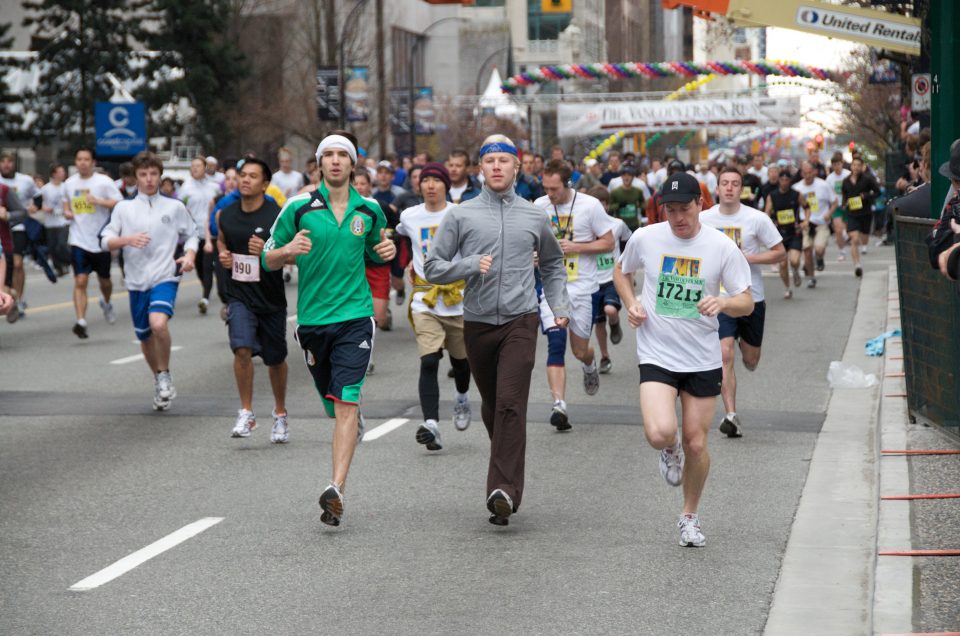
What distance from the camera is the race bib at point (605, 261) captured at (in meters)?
13.2

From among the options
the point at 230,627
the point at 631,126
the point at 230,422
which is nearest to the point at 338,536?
the point at 230,627

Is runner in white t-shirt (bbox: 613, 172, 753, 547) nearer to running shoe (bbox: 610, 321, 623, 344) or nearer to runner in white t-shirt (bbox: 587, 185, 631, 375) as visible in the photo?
runner in white t-shirt (bbox: 587, 185, 631, 375)

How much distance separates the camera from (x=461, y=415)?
10500 mm

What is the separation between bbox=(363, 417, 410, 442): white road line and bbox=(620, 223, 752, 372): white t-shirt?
12.0 ft

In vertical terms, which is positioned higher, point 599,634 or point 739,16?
point 739,16

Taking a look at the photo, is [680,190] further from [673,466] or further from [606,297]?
[606,297]

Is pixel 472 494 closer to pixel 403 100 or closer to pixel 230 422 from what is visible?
Answer: pixel 230 422

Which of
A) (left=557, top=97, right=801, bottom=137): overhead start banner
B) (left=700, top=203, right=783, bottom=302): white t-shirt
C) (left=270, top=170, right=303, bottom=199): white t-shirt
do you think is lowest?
(left=700, top=203, right=783, bottom=302): white t-shirt

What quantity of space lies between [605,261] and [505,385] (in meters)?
5.42

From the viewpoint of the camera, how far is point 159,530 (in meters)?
7.89

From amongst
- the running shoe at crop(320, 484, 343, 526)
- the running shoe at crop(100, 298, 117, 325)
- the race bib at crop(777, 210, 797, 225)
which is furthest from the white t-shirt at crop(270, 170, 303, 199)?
the running shoe at crop(320, 484, 343, 526)

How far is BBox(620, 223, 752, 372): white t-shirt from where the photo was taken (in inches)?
295

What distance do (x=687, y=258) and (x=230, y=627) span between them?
284cm

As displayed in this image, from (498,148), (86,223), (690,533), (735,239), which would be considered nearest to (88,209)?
(86,223)
